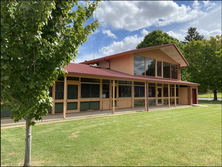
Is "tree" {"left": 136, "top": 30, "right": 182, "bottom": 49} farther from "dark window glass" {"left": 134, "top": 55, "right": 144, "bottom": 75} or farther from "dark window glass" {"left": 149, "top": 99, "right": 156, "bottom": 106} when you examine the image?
"dark window glass" {"left": 149, "top": 99, "right": 156, "bottom": 106}

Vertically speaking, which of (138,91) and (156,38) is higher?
(156,38)

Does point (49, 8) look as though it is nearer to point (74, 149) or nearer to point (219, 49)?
point (74, 149)

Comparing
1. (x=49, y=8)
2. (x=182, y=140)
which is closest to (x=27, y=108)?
(x=49, y=8)

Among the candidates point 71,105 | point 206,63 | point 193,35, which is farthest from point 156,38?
point 193,35

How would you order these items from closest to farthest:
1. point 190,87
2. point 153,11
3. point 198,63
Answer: point 153,11 → point 190,87 → point 198,63

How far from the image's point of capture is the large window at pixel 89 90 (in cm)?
1116

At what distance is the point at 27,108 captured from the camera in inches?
93.5

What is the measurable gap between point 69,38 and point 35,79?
91 cm

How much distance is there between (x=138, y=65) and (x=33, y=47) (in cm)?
1323

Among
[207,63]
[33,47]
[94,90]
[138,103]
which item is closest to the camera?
[33,47]

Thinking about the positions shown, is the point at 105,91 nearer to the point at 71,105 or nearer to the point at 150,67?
the point at 71,105

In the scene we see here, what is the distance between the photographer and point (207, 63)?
27844mm

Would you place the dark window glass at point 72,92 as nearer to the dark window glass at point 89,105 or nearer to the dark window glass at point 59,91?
the dark window glass at point 59,91

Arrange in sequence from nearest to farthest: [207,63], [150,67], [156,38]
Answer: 1. [150,67]
2. [207,63]
3. [156,38]
